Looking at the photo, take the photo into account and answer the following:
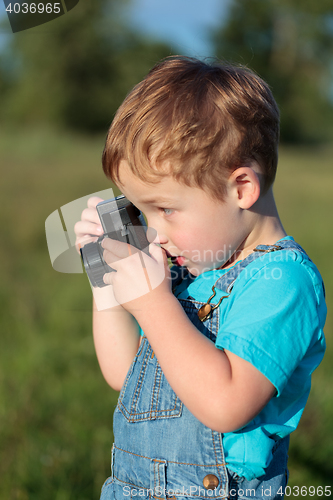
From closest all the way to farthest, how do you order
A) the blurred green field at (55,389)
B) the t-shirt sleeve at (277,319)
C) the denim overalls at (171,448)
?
1. the t-shirt sleeve at (277,319)
2. the denim overalls at (171,448)
3. the blurred green field at (55,389)

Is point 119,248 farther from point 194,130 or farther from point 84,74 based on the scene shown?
point 84,74

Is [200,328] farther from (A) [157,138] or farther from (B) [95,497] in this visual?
(B) [95,497]

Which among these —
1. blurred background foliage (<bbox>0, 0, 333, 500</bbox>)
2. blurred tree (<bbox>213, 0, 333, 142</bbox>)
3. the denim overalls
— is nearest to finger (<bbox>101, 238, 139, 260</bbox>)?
the denim overalls

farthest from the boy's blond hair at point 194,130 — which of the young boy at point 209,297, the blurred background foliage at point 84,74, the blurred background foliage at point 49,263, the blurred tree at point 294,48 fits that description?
the blurred tree at point 294,48

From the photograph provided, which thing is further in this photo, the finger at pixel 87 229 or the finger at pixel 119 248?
the finger at pixel 87 229

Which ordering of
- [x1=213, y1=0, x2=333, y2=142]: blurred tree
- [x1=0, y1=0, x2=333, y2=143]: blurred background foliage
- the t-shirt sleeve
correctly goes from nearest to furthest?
the t-shirt sleeve
[x1=0, y1=0, x2=333, y2=143]: blurred background foliage
[x1=213, y1=0, x2=333, y2=142]: blurred tree

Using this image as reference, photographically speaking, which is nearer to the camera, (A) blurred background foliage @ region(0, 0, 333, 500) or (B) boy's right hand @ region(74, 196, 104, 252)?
(B) boy's right hand @ region(74, 196, 104, 252)

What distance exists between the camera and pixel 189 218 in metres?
1.19

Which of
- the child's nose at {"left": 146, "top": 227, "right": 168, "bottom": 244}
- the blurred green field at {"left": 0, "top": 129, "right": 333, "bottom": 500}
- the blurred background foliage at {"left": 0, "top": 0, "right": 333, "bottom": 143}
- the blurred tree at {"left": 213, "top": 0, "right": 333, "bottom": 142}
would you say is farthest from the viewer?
the blurred tree at {"left": 213, "top": 0, "right": 333, "bottom": 142}

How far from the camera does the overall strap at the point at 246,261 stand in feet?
3.85

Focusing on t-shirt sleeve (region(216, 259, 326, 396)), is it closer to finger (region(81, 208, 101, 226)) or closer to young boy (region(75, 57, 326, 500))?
young boy (region(75, 57, 326, 500))

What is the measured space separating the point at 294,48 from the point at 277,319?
122 feet

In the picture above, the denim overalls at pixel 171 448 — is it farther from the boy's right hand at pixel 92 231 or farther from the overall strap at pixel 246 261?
the boy's right hand at pixel 92 231

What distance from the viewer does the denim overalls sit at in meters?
1.14
